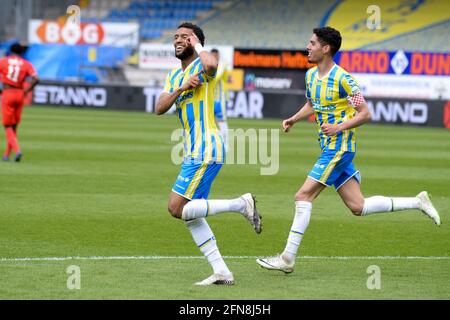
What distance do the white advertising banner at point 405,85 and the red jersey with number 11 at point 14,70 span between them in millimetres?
22278

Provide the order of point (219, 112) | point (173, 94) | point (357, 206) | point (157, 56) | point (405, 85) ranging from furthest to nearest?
1. point (157, 56)
2. point (405, 85)
3. point (219, 112)
4. point (357, 206)
5. point (173, 94)

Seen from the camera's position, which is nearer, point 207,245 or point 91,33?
point 207,245

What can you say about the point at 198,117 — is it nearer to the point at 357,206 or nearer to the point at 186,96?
the point at 186,96

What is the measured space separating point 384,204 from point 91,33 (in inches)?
1400

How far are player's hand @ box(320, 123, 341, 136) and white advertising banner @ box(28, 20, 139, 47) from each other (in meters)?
34.5

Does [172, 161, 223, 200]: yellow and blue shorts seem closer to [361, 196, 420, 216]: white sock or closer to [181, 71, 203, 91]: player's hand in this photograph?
[181, 71, 203, 91]: player's hand

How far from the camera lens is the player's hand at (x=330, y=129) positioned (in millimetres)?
7918

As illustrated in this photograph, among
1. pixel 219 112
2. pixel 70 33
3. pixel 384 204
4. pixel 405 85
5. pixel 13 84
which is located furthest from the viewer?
pixel 70 33

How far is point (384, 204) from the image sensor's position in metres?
8.36

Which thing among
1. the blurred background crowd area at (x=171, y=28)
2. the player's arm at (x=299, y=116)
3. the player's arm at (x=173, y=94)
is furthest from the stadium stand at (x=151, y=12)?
the player's arm at (x=173, y=94)

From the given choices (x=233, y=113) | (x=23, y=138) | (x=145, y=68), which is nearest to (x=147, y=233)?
(x=23, y=138)

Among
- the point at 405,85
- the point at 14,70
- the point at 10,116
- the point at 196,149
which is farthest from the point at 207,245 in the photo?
the point at 405,85

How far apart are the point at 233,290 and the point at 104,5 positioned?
139 ft

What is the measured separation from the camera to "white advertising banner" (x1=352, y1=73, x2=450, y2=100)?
125ft
